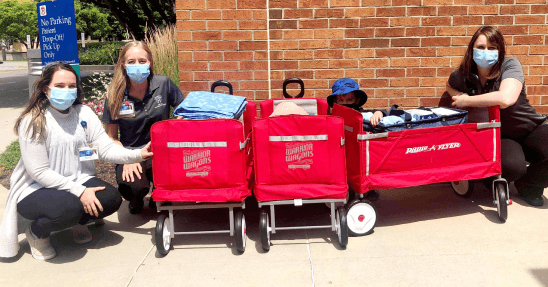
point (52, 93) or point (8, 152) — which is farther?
point (8, 152)

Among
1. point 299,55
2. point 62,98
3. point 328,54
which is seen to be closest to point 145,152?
point 62,98

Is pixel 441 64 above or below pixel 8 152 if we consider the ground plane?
above

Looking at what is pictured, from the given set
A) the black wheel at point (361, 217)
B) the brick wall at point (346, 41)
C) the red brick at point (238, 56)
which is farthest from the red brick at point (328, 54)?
the black wheel at point (361, 217)

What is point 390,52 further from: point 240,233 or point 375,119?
point 240,233

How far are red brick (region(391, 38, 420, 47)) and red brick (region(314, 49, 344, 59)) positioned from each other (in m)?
0.58

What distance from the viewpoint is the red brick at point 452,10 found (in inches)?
189

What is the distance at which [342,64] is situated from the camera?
4910 millimetres

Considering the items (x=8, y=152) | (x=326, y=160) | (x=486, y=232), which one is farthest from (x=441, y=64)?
(x=8, y=152)

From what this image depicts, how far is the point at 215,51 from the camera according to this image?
4852mm

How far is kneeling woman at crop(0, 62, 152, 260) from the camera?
325cm

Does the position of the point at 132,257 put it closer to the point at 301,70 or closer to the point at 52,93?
the point at 52,93

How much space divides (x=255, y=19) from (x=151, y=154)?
2131mm

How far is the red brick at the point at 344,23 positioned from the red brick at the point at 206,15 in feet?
3.98

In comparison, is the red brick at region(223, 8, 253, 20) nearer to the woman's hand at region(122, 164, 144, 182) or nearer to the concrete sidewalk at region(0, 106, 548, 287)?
the woman's hand at region(122, 164, 144, 182)
